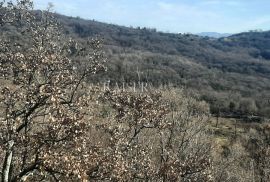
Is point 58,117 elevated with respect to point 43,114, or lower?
elevated

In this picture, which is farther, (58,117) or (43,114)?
(43,114)

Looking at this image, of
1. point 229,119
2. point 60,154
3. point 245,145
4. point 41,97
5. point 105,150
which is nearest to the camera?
point 60,154

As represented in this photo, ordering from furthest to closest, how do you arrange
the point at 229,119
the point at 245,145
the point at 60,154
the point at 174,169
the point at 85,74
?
the point at 229,119
the point at 245,145
the point at 174,169
the point at 85,74
the point at 60,154

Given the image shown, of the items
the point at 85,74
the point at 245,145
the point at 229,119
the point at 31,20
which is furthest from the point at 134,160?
the point at 229,119

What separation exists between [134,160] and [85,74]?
510 centimetres

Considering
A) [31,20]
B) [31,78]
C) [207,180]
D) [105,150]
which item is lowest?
[207,180]

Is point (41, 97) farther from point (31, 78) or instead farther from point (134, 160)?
point (134, 160)

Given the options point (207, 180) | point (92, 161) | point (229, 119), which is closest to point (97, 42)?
point (92, 161)

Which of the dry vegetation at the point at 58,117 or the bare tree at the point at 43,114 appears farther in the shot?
the dry vegetation at the point at 58,117

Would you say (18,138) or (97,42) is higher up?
(97,42)

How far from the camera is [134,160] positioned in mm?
24062

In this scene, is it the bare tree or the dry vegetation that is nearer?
the bare tree

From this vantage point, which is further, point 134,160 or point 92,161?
point 134,160

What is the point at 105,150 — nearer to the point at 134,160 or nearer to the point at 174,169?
the point at 134,160
